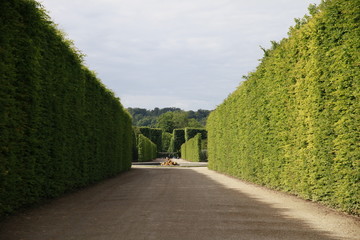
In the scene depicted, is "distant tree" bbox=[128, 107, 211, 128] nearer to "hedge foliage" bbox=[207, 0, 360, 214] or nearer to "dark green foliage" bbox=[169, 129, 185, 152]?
"dark green foliage" bbox=[169, 129, 185, 152]

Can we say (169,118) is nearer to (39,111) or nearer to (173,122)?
(173,122)

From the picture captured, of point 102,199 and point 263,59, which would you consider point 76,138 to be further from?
point 263,59

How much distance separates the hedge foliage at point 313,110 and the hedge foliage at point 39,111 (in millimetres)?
6391

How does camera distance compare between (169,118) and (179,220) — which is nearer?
(179,220)

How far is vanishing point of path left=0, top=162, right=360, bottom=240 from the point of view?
499 cm

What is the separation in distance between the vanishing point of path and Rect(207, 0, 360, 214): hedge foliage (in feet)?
2.65

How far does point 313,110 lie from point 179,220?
4.29 m

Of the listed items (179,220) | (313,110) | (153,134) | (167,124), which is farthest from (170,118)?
(179,220)

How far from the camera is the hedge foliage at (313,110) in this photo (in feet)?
21.6

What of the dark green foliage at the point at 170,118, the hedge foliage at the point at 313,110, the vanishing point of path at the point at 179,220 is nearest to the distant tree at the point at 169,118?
the dark green foliage at the point at 170,118

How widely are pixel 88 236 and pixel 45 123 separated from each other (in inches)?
159

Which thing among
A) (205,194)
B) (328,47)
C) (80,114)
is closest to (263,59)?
(328,47)

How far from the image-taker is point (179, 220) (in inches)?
233

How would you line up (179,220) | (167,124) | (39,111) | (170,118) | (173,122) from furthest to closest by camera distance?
(170,118)
(173,122)
(167,124)
(39,111)
(179,220)
